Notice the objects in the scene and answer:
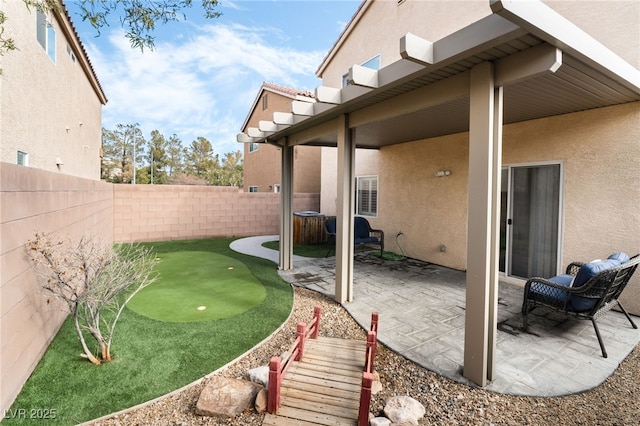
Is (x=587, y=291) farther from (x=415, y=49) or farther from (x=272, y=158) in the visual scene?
(x=272, y=158)

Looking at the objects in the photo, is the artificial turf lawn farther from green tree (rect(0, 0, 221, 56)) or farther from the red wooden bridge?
green tree (rect(0, 0, 221, 56))

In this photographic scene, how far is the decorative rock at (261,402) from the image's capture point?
257cm

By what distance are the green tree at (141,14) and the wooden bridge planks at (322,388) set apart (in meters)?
3.78

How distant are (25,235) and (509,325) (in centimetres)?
548

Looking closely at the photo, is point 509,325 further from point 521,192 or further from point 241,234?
point 241,234

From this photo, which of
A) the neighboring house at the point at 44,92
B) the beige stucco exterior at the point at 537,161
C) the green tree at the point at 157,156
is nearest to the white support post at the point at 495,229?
the beige stucco exterior at the point at 537,161

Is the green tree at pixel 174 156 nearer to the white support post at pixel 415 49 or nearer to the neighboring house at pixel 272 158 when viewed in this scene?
the neighboring house at pixel 272 158

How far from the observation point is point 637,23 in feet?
13.8

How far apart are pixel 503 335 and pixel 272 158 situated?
47.5ft

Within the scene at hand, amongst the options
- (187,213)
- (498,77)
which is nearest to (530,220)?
(498,77)

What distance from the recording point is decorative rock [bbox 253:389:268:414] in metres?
2.57

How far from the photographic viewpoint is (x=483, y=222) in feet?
9.40

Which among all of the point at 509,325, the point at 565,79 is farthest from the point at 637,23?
the point at 509,325

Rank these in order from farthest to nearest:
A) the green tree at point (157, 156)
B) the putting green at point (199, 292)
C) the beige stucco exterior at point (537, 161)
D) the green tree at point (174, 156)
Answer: the green tree at point (174, 156) → the green tree at point (157, 156) → the putting green at point (199, 292) → the beige stucco exterior at point (537, 161)
